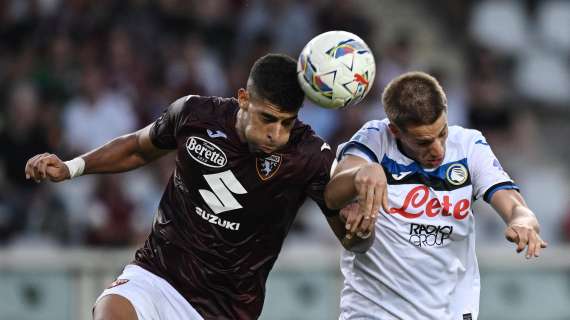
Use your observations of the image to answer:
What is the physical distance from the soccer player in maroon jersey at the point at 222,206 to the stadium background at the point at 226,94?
3.99m

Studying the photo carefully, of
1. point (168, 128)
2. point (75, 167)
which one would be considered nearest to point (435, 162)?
point (168, 128)

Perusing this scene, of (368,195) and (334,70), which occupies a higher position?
(334,70)

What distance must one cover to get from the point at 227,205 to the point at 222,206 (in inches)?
1.1

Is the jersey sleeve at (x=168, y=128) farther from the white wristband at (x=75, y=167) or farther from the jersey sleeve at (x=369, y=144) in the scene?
the jersey sleeve at (x=369, y=144)

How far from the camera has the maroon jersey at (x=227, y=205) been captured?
614cm

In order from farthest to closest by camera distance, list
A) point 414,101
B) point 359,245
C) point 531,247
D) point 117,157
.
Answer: point 117,157, point 359,245, point 414,101, point 531,247

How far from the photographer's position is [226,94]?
12.3 metres

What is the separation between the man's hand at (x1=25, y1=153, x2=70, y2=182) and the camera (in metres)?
6.07

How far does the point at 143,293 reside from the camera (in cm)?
610

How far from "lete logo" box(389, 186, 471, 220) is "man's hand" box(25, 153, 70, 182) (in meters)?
1.76

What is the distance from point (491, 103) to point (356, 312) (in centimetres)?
677

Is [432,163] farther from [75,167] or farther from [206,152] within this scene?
[75,167]

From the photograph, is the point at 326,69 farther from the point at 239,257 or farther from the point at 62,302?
the point at 62,302

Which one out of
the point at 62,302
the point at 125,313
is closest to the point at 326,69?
the point at 125,313
